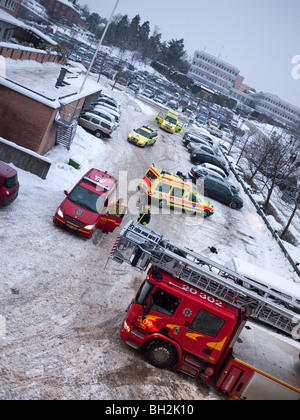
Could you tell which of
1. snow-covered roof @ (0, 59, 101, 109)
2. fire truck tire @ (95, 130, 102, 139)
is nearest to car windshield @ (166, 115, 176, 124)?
snow-covered roof @ (0, 59, 101, 109)

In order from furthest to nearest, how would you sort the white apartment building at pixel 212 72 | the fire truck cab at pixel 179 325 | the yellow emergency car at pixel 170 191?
the white apartment building at pixel 212 72 → the yellow emergency car at pixel 170 191 → the fire truck cab at pixel 179 325

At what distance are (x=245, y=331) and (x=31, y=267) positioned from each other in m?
6.23

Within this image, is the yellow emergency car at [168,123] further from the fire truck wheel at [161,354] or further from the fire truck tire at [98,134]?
the fire truck wheel at [161,354]

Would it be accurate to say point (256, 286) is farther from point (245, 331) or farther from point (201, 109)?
point (201, 109)

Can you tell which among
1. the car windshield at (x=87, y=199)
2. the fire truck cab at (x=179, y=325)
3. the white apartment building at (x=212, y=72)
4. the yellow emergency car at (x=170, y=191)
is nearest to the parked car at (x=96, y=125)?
the yellow emergency car at (x=170, y=191)

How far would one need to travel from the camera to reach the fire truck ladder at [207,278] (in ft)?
26.2

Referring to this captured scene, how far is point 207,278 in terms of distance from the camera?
8.22 meters

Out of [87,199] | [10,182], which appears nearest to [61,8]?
[87,199]

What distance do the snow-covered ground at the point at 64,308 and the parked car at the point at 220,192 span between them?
757 cm

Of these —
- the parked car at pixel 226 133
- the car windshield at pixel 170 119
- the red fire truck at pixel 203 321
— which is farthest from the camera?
the parked car at pixel 226 133

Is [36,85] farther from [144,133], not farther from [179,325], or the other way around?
[179,325]

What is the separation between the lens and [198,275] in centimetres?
835

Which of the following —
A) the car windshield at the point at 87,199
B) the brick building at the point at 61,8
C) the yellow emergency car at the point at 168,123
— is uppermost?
the brick building at the point at 61,8

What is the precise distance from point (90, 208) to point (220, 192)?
13.9 metres
